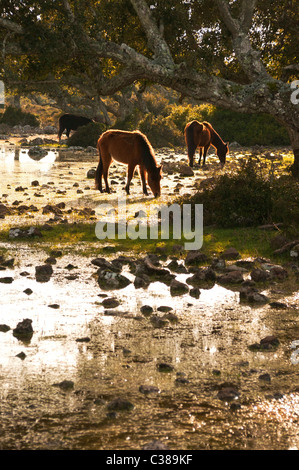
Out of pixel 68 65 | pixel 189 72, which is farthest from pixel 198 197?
pixel 68 65

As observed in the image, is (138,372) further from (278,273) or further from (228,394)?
(278,273)

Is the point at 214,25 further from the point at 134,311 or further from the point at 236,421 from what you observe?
the point at 236,421

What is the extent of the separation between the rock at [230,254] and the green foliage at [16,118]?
51.8 meters

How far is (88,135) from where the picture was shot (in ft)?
124

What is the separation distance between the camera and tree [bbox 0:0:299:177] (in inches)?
602

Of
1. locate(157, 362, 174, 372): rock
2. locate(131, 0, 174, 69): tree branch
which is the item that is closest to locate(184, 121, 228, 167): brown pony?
locate(131, 0, 174, 69): tree branch

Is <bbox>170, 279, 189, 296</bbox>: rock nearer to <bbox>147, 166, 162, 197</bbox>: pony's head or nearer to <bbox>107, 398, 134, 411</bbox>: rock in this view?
<bbox>107, 398, 134, 411</bbox>: rock

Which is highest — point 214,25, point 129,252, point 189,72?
point 214,25

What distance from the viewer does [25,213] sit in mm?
13477

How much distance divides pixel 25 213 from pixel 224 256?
5496 millimetres

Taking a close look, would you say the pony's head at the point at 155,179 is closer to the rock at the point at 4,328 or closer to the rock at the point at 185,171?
the rock at the point at 185,171

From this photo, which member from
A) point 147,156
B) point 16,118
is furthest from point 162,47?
point 16,118

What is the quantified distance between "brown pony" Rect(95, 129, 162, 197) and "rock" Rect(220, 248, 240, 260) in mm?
6469

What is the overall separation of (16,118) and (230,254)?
52764mm
